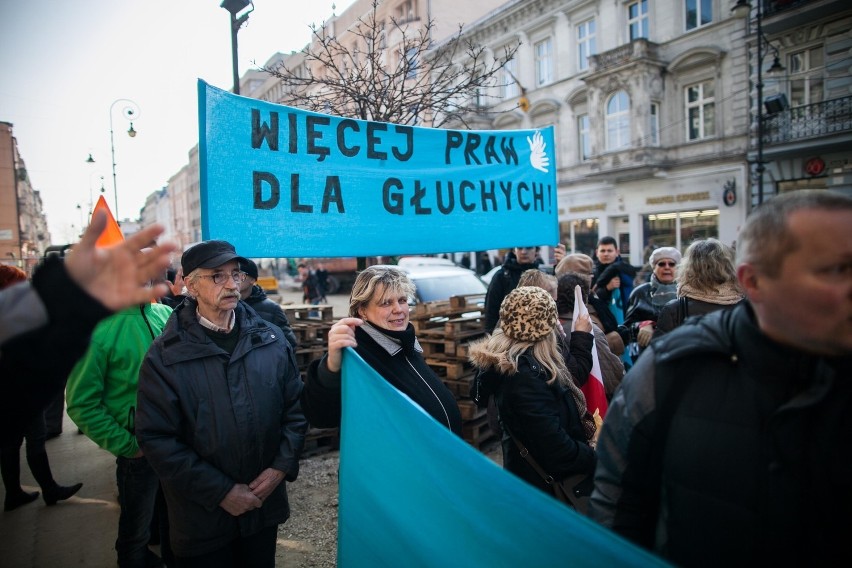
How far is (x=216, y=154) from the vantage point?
285 cm

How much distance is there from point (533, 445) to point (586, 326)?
33.4 inches

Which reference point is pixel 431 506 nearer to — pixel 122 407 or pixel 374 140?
pixel 122 407

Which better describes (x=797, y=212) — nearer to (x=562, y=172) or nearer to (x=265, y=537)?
(x=265, y=537)

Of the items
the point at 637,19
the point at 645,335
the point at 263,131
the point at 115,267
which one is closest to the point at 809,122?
the point at 637,19

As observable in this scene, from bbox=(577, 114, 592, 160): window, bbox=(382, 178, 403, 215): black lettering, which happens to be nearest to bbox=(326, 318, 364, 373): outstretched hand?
bbox=(382, 178, 403, 215): black lettering

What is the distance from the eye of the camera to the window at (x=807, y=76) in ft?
54.8

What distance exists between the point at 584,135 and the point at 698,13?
652 cm

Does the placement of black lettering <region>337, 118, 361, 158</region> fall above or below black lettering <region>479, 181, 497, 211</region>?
above

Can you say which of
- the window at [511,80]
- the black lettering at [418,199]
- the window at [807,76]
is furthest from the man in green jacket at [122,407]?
the window at [511,80]

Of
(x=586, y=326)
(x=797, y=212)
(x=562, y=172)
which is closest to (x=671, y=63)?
(x=562, y=172)

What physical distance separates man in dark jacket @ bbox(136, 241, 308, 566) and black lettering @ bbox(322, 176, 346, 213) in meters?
0.83

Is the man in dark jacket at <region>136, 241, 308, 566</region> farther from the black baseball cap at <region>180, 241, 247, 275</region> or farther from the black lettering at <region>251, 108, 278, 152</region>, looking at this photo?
the black lettering at <region>251, 108, 278, 152</region>

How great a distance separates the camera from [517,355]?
2516mm

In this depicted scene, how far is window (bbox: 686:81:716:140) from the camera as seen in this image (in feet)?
66.1
